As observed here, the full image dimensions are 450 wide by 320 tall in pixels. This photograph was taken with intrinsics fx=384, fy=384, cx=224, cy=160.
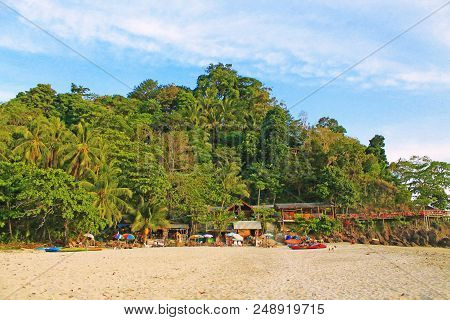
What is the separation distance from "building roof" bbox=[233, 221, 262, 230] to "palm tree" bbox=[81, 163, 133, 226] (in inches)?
371

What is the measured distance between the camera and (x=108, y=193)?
2884 centimetres

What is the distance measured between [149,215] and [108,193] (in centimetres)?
384

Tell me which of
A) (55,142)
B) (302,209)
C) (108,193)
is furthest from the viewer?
(302,209)

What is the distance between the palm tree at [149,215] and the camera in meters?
30.4

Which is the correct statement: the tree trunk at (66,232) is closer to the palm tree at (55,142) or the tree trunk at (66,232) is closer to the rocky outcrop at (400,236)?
the palm tree at (55,142)

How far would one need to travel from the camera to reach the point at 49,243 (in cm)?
2700

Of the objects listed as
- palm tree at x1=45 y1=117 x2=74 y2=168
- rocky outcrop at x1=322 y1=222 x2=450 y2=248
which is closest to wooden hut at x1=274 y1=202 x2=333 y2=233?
rocky outcrop at x1=322 y1=222 x2=450 y2=248

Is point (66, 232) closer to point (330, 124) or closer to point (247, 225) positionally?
point (247, 225)

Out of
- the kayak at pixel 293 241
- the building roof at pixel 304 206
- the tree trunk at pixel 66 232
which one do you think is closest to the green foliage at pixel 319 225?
the kayak at pixel 293 241

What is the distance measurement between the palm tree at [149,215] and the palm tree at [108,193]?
2.91 feet

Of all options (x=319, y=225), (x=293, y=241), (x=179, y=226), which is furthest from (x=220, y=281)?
(x=319, y=225)

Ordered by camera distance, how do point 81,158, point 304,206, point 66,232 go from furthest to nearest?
point 304,206 < point 81,158 < point 66,232

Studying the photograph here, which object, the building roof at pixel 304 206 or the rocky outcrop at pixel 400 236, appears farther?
the building roof at pixel 304 206

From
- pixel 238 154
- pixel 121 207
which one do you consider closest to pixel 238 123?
pixel 238 154
